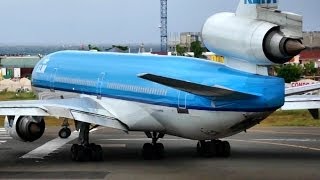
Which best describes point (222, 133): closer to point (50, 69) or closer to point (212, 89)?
point (212, 89)

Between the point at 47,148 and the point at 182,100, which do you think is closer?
the point at 182,100

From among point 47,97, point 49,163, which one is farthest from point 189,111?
point 47,97

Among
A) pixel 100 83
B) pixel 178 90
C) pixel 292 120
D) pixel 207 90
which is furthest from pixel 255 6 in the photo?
pixel 292 120

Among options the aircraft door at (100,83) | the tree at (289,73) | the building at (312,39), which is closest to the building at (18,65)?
the building at (312,39)

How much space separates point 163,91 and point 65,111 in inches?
160

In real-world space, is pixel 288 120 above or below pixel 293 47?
below

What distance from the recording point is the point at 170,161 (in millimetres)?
27234

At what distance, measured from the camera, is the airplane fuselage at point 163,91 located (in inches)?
903

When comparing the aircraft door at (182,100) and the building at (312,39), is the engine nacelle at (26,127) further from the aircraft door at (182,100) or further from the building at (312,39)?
the building at (312,39)

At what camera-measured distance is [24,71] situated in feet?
494

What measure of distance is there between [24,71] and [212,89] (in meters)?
132

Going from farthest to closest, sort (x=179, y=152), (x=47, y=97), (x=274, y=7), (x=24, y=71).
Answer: (x=24, y=71) < (x=47, y=97) < (x=179, y=152) < (x=274, y=7)

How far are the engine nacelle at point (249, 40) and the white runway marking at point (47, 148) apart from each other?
9.79 m

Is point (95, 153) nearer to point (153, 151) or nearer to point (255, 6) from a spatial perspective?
point (153, 151)
